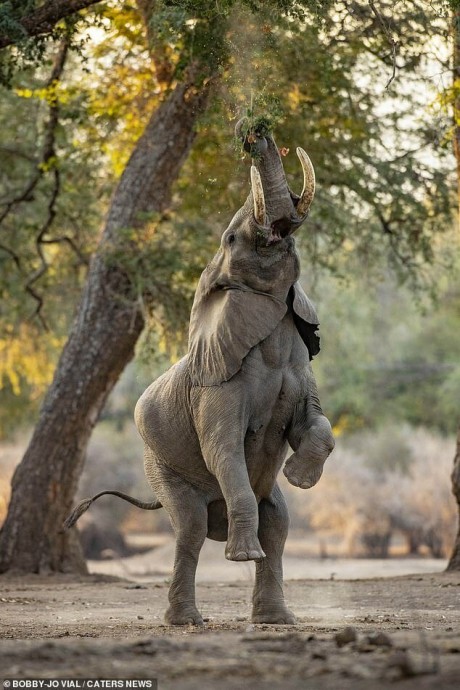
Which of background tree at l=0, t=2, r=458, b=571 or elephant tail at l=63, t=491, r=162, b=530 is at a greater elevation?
background tree at l=0, t=2, r=458, b=571

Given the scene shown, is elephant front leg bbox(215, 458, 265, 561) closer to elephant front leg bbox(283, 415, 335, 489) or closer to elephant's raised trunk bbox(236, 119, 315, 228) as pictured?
elephant front leg bbox(283, 415, 335, 489)

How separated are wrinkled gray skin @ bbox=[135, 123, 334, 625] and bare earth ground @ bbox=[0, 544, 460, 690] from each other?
569mm

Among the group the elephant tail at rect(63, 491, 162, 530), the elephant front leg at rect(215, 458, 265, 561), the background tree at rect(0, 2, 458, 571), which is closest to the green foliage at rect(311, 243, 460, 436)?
the background tree at rect(0, 2, 458, 571)

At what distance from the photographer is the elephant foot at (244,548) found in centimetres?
737

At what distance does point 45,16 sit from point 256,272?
340 centimetres

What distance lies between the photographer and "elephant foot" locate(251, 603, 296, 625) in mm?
8188

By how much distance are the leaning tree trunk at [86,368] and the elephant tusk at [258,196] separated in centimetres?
649

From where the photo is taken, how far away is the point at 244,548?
7.39m

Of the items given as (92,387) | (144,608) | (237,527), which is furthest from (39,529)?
(237,527)

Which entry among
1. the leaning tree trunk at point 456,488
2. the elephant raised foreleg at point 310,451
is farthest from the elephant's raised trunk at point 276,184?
the leaning tree trunk at point 456,488

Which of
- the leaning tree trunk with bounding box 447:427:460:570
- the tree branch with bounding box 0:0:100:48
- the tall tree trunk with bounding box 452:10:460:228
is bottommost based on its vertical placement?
the leaning tree trunk with bounding box 447:427:460:570

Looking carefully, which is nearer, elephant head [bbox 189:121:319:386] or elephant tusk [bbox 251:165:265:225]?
elephant tusk [bbox 251:165:265:225]

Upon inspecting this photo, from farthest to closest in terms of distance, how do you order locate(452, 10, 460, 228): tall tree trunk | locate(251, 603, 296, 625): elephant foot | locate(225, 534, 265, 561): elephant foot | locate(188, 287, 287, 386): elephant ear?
locate(452, 10, 460, 228): tall tree trunk < locate(251, 603, 296, 625): elephant foot < locate(188, 287, 287, 386): elephant ear < locate(225, 534, 265, 561): elephant foot

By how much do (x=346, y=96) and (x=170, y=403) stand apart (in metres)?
8.65
